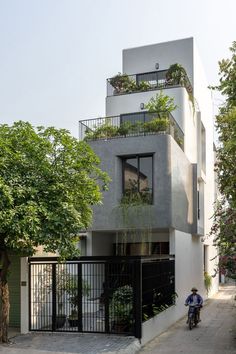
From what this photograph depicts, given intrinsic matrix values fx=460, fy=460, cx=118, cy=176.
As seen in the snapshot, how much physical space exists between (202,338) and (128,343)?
3.35 meters

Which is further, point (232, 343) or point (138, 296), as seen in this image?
point (232, 343)

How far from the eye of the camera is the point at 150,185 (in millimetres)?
17016

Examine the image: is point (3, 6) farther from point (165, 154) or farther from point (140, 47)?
point (140, 47)

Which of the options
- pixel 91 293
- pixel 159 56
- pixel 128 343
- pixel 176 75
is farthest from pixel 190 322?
pixel 159 56

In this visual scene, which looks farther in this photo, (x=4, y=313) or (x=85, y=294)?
(x=85, y=294)

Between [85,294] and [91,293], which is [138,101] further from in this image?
[85,294]

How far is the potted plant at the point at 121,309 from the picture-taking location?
489 inches

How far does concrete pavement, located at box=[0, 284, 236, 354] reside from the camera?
11133 mm

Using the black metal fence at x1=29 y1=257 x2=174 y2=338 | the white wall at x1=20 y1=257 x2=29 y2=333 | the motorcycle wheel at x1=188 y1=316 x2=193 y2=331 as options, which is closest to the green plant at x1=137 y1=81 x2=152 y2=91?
the black metal fence at x1=29 y1=257 x2=174 y2=338

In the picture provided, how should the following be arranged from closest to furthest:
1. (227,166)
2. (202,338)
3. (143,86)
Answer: (202,338), (227,166), (143,86)

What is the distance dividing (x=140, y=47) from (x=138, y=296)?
16.5 metres

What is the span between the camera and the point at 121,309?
12.5m

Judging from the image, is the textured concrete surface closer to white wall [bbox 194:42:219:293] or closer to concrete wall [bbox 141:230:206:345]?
concrete wall [bbox 141:230:206:345]

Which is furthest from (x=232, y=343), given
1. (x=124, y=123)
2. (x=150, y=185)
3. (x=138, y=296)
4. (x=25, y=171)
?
(x=124, y=123)
